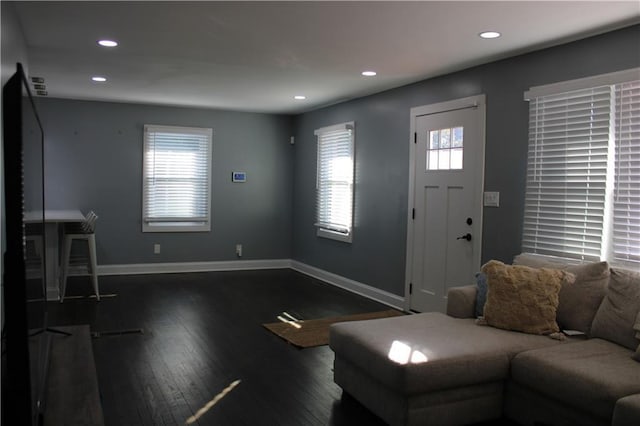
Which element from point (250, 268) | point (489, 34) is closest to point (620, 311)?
point (489, 34)

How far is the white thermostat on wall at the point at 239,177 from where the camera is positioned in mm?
8250

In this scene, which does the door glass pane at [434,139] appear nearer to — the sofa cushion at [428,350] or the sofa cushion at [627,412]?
the sofa cushion at [428,350]

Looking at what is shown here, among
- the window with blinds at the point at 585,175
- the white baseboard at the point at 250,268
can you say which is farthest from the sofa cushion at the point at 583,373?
the white baseboard at the point at 250,268

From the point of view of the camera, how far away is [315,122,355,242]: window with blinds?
22.4ft

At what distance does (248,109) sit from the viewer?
802 centimetres

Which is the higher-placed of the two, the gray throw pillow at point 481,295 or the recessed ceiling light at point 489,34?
the recessed ceiling light at point 489,34

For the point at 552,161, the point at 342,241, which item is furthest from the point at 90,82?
the point at 552,161

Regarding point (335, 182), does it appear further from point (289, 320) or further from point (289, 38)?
point (289, 38)

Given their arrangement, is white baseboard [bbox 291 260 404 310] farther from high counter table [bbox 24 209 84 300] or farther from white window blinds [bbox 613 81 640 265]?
high counter table [bbox 24 209 84 300]

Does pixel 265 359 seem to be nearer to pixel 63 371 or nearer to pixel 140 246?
pixel 63 371

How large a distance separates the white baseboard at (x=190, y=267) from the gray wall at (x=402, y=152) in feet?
1.61

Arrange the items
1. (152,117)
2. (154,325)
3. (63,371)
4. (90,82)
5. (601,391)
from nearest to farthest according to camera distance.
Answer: (601,391) → (63,371) → (154,325) → (90,82) → (152,117)

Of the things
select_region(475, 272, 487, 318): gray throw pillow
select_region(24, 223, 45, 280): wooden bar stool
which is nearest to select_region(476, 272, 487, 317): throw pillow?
select_region(475, 272, 487, 318): gray throw pillow

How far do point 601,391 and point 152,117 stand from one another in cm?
680
